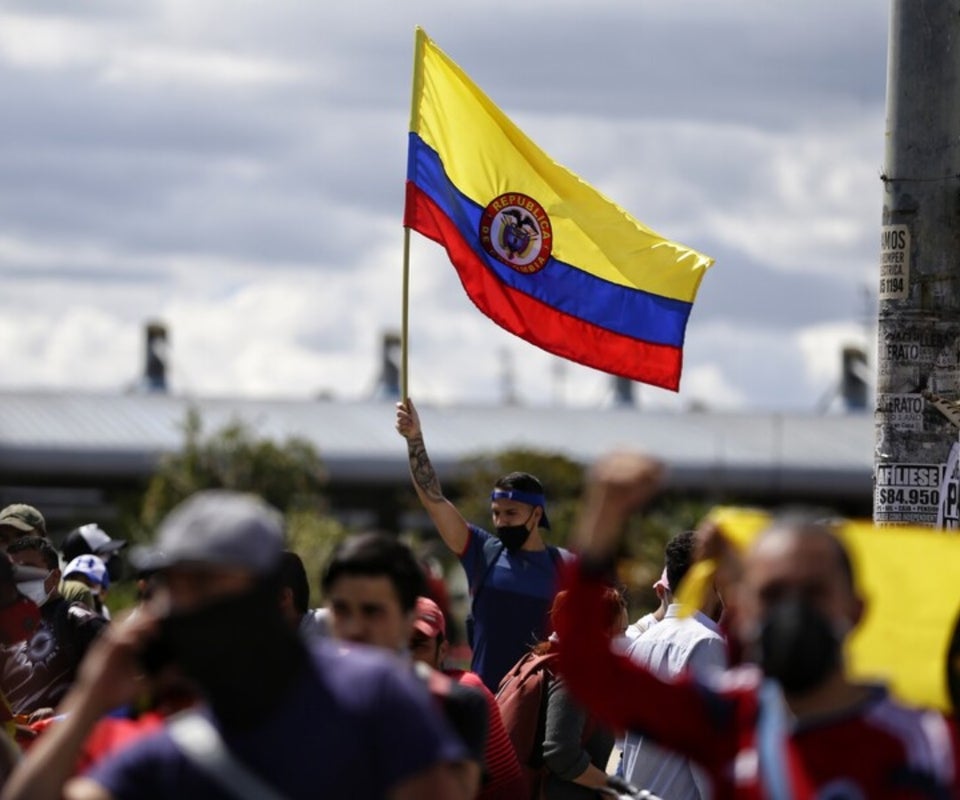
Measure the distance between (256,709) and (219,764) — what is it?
0.40 ft

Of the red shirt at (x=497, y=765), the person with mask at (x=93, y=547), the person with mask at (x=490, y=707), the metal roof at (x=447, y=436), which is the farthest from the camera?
the metal roof at (x=447, y=436)

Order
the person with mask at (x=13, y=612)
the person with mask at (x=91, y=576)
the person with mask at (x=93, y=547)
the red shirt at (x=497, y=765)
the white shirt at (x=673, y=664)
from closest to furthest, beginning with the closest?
the red shirt at (x=497, y=765) → the person with mask at (x=13, y=612) → the white shirt at (x=673, y=664) → the person with mask at (x=91, y=576) → the person with mask at (x=93, y=547)

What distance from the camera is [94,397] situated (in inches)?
3162

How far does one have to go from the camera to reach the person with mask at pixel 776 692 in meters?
4.26

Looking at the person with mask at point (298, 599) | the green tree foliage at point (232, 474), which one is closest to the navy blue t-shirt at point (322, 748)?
the person with mask at point (298, 599)

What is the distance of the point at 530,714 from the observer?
8219 millimetres

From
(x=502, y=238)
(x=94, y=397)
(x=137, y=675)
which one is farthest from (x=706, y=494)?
(x=137, y=675)

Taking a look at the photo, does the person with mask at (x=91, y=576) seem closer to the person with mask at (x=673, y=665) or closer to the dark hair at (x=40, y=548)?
the dark hair at (x=40, y=548)

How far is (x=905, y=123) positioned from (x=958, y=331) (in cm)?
79

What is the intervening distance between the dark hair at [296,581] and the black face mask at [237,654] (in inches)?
131

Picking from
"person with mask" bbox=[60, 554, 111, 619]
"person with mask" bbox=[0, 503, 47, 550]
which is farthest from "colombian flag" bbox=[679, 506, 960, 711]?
"person with mask" bbox=[60, 554, 111, 619]

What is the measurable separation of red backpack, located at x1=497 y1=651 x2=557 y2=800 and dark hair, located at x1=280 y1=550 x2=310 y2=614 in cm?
84

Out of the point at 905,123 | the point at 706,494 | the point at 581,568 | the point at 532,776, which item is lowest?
the point at 706,494

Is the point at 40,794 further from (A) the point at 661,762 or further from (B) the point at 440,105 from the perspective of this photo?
(B) the point at 440,105
